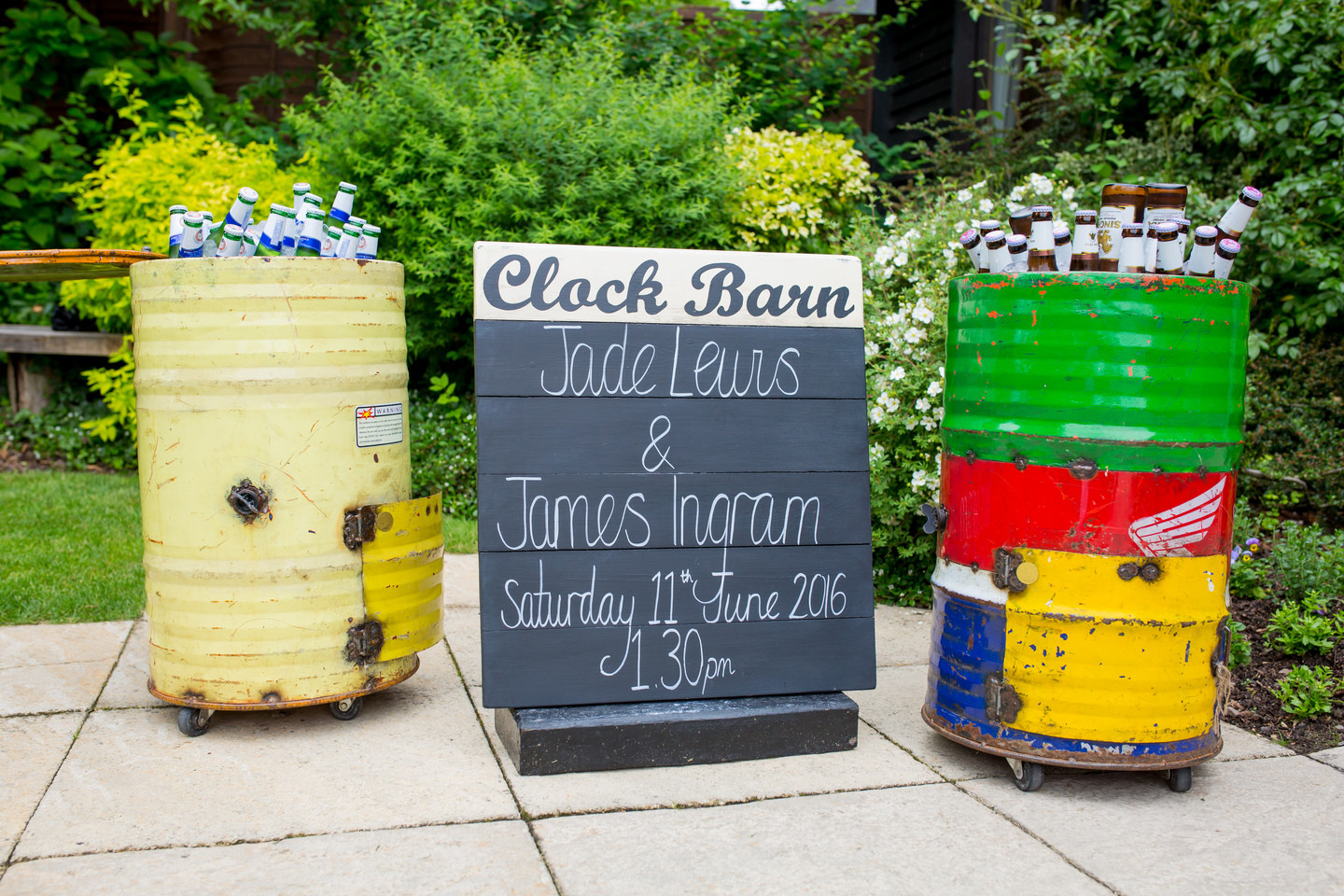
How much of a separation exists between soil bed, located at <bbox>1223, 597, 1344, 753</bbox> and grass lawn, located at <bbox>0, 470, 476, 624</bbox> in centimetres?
360

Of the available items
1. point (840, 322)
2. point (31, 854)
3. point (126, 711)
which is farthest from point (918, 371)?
point (31, 854)

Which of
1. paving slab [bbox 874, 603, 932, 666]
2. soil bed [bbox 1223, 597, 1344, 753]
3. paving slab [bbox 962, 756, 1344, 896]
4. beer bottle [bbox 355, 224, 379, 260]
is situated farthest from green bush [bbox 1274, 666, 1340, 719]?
beer bottle [bbox 355, 224, 379, 260]

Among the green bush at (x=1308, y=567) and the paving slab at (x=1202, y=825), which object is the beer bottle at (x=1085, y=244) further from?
the green bush at (x=1308, y=567)

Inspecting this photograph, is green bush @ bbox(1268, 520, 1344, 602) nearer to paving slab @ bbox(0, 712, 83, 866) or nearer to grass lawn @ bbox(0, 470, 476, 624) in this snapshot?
grass lawn @ bbox(0, 470, 476, 624)

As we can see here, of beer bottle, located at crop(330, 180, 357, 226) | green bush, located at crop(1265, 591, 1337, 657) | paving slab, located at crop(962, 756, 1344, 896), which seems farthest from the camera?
green bush, located at crop(1265, 591, 1337, 657)

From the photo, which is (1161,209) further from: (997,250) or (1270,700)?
(1270,700)

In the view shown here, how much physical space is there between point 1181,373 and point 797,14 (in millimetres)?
6344

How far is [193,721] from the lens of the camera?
3.17 m

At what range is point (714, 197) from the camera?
629cm

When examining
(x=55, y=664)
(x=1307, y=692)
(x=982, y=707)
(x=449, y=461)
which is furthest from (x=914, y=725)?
(x=449, y=461)

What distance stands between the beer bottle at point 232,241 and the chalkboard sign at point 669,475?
0.73 m

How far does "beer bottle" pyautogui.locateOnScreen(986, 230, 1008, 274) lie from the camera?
2916mm

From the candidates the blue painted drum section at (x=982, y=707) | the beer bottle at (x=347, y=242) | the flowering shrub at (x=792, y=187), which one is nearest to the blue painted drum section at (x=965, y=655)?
the blue painted drum section at (x=982, y=707)

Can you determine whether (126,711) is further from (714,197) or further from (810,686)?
(714,197)
